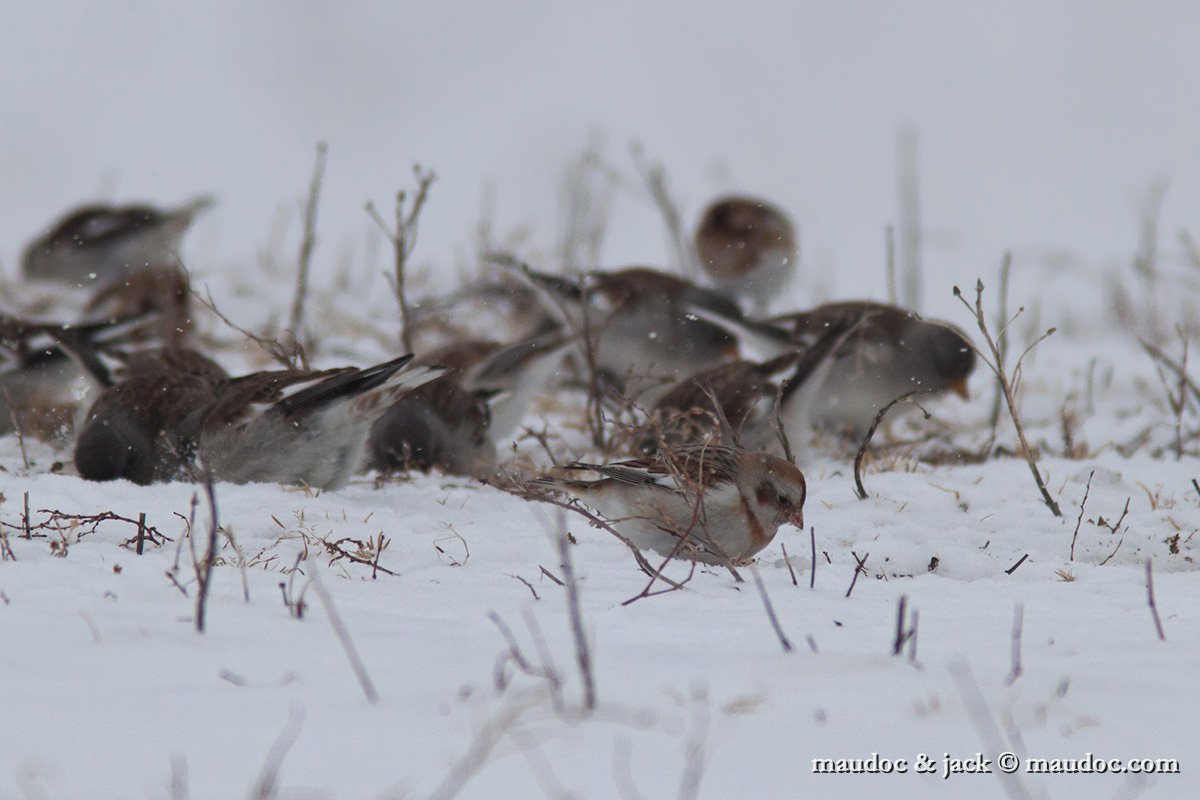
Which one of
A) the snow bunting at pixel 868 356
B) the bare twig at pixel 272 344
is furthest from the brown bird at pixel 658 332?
the bare twig at pixel 272 344

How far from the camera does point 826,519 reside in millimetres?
4656

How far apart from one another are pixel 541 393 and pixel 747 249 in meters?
4.13

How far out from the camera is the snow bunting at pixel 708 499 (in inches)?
163

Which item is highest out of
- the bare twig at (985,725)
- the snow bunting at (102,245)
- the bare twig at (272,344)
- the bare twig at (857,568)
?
the snow bunting at (102,245)

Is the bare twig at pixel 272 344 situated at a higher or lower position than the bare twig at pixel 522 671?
higher

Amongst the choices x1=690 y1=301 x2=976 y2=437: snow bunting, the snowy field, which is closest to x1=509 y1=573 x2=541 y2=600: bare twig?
the snowy field

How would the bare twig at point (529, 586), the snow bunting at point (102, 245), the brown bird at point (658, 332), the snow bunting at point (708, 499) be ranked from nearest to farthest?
the bare twig at point (529, 586) → the snow bunting at point (708, 499) → the brown bird at point (658, 332) → the snow bunting at point (102, 245)

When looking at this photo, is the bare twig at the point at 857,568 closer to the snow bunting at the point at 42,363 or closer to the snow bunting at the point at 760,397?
the snow bunting at the point at 760,397

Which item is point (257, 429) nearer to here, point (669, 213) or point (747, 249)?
point (669, 213)

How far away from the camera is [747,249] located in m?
12.1

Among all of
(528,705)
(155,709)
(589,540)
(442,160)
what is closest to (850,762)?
(528,705)

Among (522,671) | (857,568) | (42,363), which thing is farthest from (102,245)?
(522,671)

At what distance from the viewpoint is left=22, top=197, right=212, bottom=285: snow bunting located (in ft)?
39.7

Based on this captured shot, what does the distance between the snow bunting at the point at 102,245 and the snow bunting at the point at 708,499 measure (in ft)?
28.9
